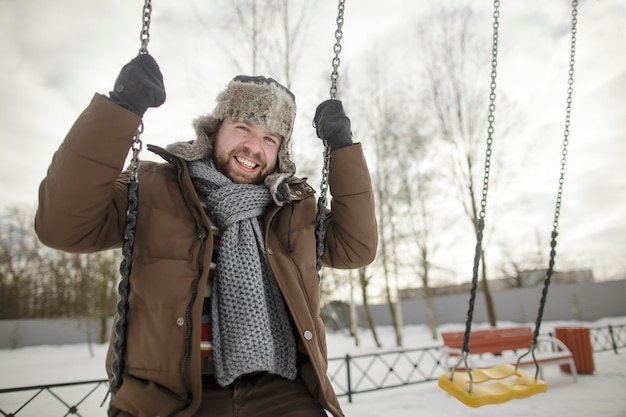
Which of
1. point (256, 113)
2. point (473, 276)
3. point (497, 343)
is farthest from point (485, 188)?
point (497, 343)

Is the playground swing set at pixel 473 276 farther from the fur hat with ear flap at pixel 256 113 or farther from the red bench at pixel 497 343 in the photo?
the red bench at pixel 497 343

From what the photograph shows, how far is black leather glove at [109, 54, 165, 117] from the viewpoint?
1.27m

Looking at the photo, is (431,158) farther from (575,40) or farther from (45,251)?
(45,251)

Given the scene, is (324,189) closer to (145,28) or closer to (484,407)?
(145,28)

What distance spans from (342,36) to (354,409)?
4.68 m

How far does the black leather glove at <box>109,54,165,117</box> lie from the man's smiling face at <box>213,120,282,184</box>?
0.40m

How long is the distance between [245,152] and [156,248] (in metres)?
0.63

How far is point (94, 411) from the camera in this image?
5.10 metres

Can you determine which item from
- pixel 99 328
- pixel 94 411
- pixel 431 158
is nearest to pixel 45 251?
pixel 99 328

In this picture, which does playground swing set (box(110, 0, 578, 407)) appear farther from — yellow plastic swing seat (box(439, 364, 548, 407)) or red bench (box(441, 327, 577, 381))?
red bench (box(441, 327, 577, 381))

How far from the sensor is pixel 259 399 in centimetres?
128

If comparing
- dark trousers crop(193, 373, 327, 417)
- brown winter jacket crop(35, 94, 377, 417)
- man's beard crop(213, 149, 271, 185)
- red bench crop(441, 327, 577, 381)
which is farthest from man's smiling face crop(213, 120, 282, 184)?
red bench crop(441, 327, 577, 381)

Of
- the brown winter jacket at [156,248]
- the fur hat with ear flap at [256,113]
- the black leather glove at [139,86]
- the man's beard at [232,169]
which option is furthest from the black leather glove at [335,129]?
the black leather glove at [139,86]

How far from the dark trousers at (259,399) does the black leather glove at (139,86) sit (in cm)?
107
